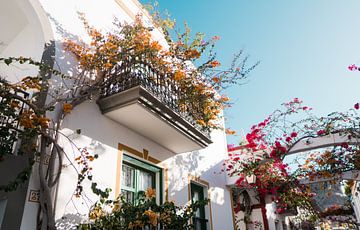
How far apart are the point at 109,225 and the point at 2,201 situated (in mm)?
1373

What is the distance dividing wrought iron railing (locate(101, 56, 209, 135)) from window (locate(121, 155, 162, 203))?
1.33 metres

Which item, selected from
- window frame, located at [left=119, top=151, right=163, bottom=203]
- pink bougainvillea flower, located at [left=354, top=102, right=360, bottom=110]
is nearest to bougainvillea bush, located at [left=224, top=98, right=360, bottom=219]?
pink bougainvillea flower, located at [left=354, top=102, right=360, bottom=110]

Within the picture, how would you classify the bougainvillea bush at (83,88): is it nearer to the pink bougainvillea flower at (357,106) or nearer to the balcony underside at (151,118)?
the balcony underside at (151,118)

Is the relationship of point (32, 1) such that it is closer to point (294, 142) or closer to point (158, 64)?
point (158, 64)

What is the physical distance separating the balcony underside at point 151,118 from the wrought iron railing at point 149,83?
141 millimetres

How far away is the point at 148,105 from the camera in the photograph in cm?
514

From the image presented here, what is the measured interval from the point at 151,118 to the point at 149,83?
0.71 m

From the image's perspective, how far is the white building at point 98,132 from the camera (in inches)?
154

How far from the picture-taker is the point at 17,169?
144 inches

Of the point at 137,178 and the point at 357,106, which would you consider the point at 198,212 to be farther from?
the point at 357,106

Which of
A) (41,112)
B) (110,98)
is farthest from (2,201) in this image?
(110,98)

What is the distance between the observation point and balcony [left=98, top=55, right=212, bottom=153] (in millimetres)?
5073

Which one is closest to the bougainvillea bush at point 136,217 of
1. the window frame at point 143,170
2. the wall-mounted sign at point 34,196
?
the wall-mounted sign at point 34,196

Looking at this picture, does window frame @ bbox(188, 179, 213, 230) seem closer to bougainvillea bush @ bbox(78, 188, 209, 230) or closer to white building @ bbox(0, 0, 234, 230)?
white building @ bbox(0, 0, 234, 230)
